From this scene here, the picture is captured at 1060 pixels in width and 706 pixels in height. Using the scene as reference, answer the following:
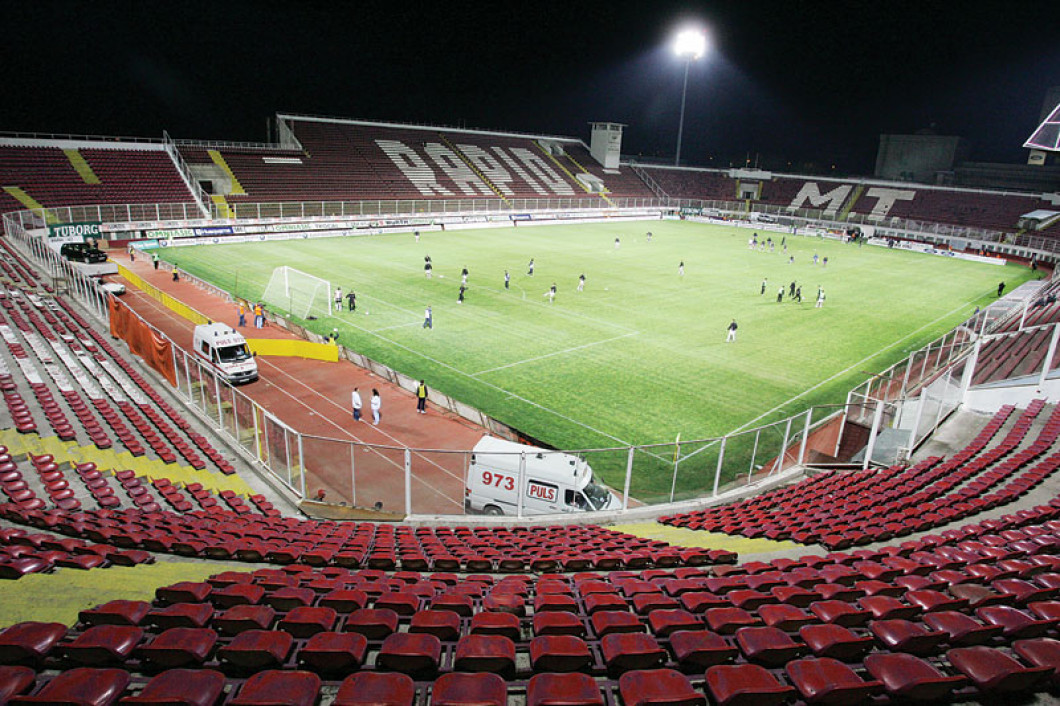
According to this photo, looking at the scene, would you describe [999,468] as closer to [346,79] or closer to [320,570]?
[320,570]

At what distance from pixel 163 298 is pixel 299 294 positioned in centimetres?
655

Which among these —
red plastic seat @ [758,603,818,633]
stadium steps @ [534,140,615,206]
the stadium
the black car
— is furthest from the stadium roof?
stadium steps @ [534,140,615,206]

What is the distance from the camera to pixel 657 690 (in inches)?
153

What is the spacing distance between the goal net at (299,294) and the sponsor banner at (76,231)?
17878mm

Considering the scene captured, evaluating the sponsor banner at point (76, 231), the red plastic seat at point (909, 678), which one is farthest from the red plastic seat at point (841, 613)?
the sponsor banner at point (76, 231)

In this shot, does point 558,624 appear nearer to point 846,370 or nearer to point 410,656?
point 410,656

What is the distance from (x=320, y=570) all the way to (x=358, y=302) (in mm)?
28527

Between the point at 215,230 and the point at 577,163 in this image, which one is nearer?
the point at 215,230

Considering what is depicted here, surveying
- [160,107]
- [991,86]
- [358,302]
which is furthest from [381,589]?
[991,86]

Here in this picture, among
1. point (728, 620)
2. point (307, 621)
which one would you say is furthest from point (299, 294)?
point (728, 620)

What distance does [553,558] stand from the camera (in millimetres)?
8383

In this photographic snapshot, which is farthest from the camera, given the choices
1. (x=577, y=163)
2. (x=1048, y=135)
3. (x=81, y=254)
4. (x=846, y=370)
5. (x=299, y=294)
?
(x=577, y=163)

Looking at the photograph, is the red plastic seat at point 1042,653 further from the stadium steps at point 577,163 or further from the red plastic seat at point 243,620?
the stadium steps at point 577,163

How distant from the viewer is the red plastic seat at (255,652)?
4305 millimetres
